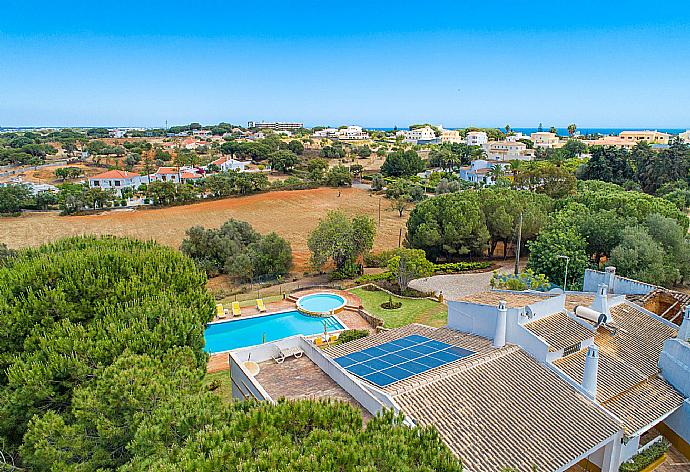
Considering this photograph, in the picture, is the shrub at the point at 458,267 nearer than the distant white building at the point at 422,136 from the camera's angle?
Yes

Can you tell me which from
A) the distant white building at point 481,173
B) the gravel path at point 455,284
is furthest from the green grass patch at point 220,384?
the distant white building at point 481,173

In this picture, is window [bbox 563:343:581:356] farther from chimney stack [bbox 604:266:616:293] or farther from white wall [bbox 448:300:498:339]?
chimney stack [bbox 604:266:616:293]

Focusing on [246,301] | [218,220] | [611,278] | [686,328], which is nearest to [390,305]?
[246,301]

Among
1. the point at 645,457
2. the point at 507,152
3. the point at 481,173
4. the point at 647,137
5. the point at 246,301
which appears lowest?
the point at 246,301

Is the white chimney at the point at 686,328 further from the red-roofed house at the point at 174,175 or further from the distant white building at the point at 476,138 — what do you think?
the distant white building at the point at 476,138

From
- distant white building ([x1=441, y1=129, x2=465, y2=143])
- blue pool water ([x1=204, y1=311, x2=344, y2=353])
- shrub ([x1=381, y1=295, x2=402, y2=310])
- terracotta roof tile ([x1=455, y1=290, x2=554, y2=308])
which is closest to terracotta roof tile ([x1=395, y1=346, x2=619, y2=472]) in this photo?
terracotta roof tile ([x1=455, y1=290, x2=554, y2=308])

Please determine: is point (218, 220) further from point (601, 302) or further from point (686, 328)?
→ point (686, 328)
